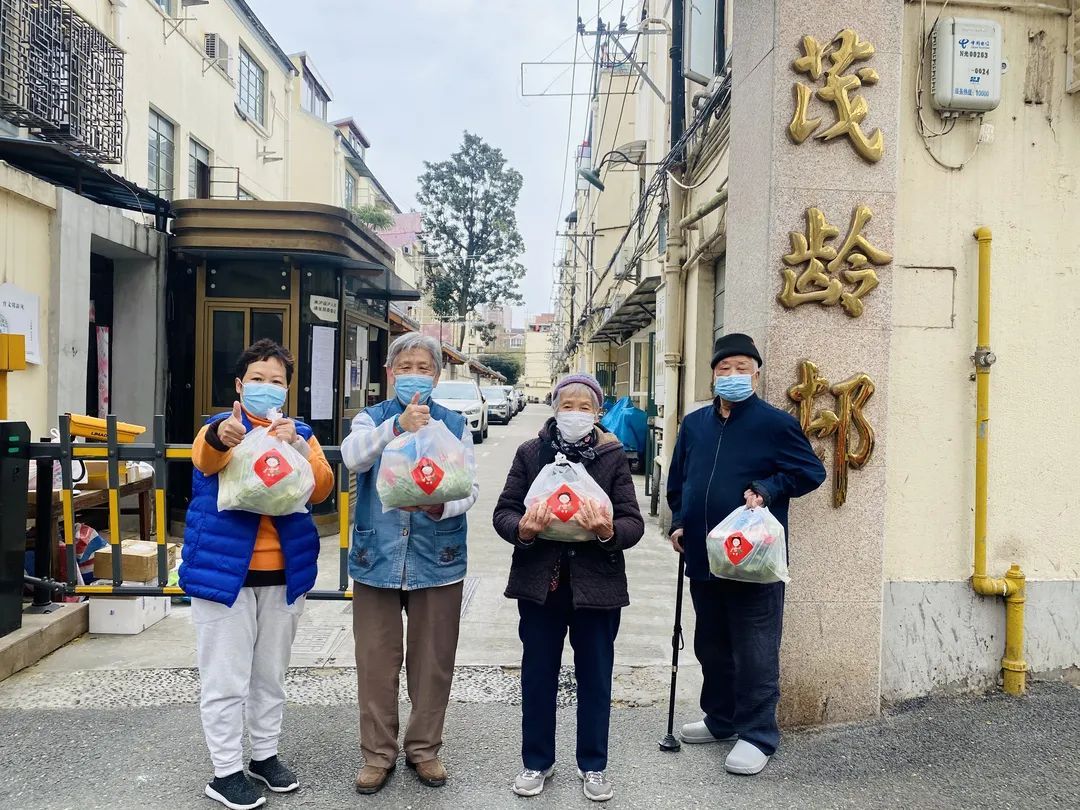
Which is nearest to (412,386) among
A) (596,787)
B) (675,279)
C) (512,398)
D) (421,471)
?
(421,471)

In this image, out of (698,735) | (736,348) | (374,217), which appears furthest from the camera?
(374,217)

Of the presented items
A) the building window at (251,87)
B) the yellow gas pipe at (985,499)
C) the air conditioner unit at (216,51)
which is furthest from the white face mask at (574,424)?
the building window at (251,87)

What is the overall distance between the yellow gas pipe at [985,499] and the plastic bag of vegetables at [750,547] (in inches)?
58.6

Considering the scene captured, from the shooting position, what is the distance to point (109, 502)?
15.5 ft

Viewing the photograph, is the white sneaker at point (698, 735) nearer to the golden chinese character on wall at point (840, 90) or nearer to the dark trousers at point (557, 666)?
the dark trousers at point (557, 666)

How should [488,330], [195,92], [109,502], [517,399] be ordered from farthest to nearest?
[488,330]
[517,399]
[195,92]
[109,502]

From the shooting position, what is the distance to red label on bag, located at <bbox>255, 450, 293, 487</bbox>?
2.87 m

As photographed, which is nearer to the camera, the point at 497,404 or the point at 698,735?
the point at 698,735

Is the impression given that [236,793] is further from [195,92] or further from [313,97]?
[313,97]

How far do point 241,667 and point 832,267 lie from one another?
323cm

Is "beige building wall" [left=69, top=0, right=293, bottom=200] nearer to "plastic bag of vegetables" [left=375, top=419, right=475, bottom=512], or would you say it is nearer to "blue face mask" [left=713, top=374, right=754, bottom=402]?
"plastic bag of vegetables" [left=375, top=419, right=475, bottom=512]

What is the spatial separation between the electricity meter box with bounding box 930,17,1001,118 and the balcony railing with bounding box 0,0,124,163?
7.78 m

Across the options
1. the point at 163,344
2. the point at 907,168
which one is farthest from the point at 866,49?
the point at 163,344

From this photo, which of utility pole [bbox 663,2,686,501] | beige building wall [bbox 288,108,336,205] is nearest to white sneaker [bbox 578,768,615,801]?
utility pole [bbox 663,2,686,501]
